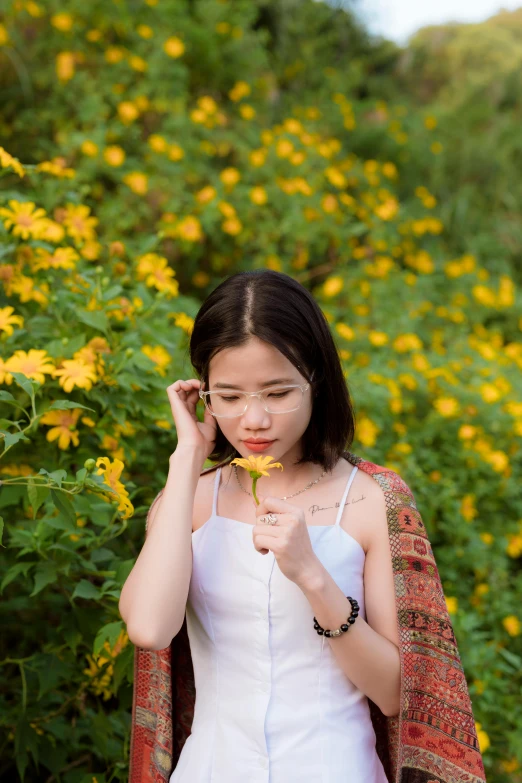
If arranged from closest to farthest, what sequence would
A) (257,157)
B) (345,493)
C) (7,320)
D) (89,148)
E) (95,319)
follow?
(345,493) < (7,320) < (95,319) < (89,148) < (257,157)

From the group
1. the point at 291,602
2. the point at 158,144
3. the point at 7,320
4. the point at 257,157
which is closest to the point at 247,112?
the point at 257,157

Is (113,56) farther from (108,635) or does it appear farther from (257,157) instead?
(108,635)

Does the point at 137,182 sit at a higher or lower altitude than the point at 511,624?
higher

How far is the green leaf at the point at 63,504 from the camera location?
128 centimetres

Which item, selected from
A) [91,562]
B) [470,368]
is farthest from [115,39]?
[91,562]

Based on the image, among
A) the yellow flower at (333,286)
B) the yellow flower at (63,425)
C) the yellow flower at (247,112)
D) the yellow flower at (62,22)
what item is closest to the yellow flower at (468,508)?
the yellow flower at (333,286)

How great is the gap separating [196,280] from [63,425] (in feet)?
7.14

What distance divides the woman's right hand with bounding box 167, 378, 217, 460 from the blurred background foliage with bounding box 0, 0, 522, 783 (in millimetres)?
121

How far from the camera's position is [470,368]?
3328 millimetres

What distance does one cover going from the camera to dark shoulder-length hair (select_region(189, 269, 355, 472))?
1263 mm

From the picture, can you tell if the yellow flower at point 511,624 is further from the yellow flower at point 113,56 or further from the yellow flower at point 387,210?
the yellow flower at point 113,56

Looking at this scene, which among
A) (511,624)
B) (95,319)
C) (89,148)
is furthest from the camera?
(89,148)

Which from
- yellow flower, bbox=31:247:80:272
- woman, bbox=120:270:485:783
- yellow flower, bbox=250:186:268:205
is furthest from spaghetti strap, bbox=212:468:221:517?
yellow flower, bbox=250:186:268:205

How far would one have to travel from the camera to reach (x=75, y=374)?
157cm
